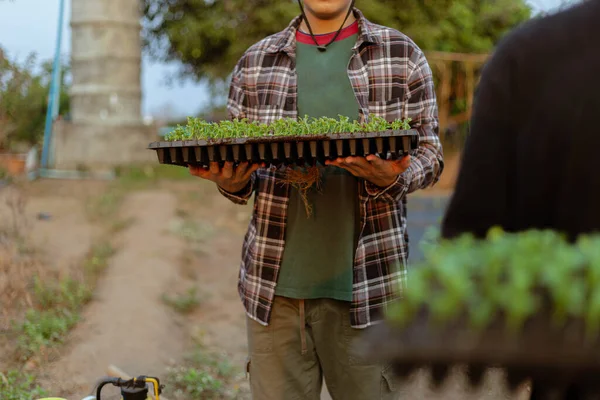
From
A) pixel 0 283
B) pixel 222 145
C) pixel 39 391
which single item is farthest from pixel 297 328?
pixel 0 283

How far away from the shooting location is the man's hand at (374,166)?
211 cm

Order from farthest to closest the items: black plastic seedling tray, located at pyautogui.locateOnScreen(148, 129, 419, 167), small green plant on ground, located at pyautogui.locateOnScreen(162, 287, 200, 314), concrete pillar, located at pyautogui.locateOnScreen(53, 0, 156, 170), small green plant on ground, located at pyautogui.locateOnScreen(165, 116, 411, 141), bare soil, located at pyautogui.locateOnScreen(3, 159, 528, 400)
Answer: concrete pillar, located at pyautogui.locateOnScreen(53, 0, 156, 170), small green plant on ground, located at pyautogui.locateOnScreen(162, 287, 200, 314), bare soil, located at pyautogui.locateOnScreen(3, 159, 528, 400), small green plant on ground, located at pyautogui.locateOnScreen(165, 116, 411, 141), black plastic seedling tray, located at pyautogui.locateOnScreen(148, 129, 419, 167)

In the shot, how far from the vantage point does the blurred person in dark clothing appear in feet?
4.09

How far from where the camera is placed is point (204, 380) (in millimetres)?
4531

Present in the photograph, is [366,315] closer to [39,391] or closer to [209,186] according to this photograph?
[39,391]

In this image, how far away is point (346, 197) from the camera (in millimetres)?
2482

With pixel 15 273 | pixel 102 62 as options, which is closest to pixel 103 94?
pixel 102 62

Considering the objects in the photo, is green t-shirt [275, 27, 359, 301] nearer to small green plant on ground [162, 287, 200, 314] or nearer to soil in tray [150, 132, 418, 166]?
soil in tray [150, 132, 418, 166]

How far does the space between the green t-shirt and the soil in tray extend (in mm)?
297

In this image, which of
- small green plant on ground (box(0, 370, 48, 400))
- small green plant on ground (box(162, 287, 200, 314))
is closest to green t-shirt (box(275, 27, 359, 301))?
small green plant on ground (box(0, 370, 48, 400))

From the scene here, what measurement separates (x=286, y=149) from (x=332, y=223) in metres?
0.43

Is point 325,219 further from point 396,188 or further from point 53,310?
point 53,310

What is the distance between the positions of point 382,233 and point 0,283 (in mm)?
3827

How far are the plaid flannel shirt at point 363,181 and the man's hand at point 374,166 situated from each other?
221mm
